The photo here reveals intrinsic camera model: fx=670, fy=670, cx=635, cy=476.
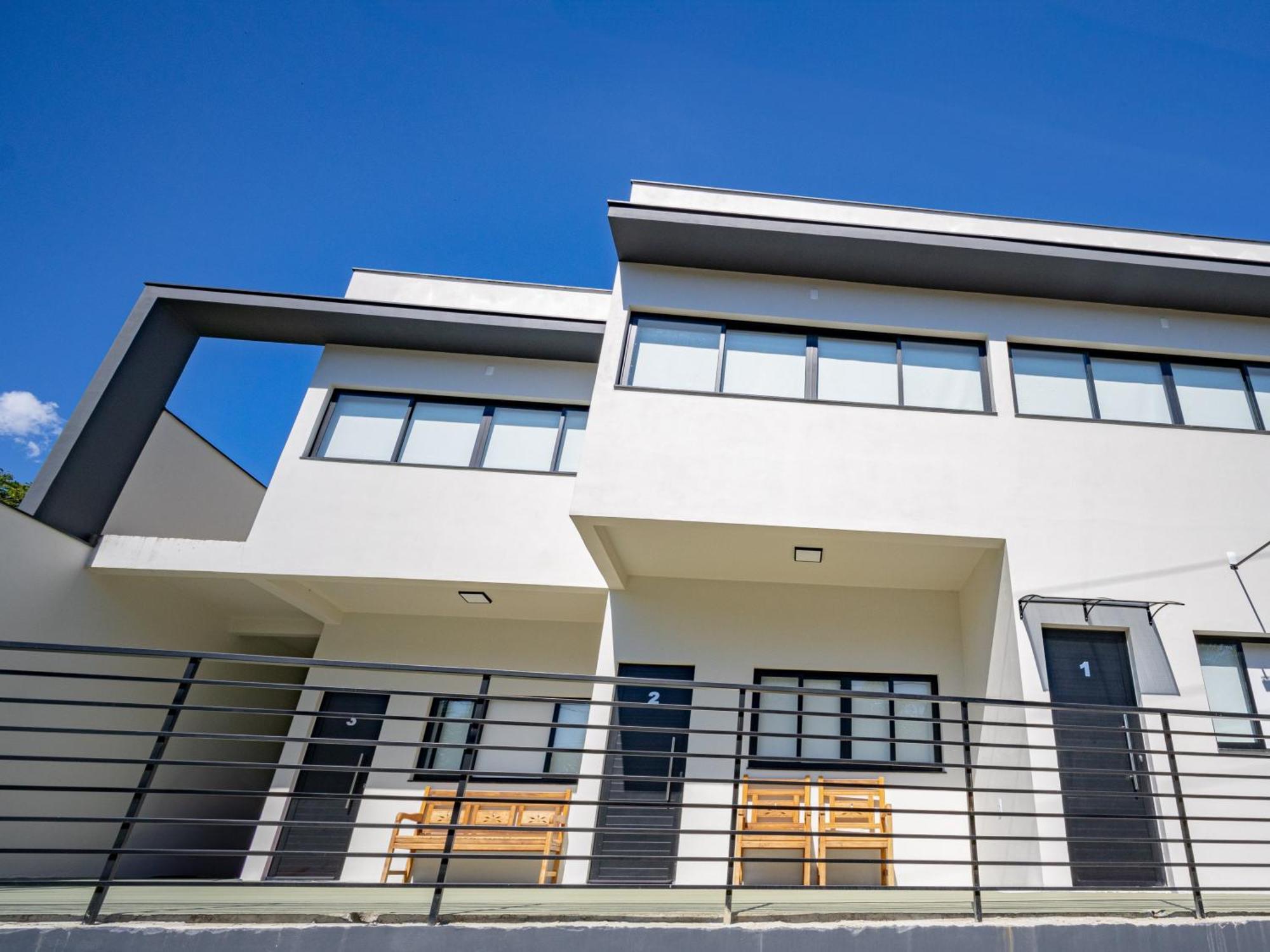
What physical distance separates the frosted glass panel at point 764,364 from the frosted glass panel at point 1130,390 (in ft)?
10.1

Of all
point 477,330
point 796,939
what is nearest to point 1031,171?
point 477,330

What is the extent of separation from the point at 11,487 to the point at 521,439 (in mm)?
22520

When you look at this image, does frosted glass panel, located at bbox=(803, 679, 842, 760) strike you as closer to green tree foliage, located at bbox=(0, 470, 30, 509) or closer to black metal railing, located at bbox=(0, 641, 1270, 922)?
black metal railing, located at bbox=(0, 641, 1270, 922)

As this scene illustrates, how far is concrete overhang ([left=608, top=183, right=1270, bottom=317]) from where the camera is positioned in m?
6.80

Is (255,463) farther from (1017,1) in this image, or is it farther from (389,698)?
(1017,1)

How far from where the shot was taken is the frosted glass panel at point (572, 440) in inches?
321

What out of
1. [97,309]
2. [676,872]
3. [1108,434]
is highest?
[97,309]

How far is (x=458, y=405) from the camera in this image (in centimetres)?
859

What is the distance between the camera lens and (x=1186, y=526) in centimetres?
621

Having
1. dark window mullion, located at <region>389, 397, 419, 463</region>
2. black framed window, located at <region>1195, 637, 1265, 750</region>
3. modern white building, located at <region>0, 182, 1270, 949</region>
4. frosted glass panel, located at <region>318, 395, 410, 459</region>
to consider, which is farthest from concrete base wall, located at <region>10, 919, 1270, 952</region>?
frosted glass panel, located at <region>318, 395, 410, 459</region>

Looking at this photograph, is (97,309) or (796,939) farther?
(97,309)

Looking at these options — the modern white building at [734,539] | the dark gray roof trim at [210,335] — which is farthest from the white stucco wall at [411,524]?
the dark gray roof trim at [210,335]

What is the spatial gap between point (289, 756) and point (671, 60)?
9.52m

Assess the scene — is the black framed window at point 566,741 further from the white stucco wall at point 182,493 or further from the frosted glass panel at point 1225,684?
the frosted glass panel at point 1225,684
